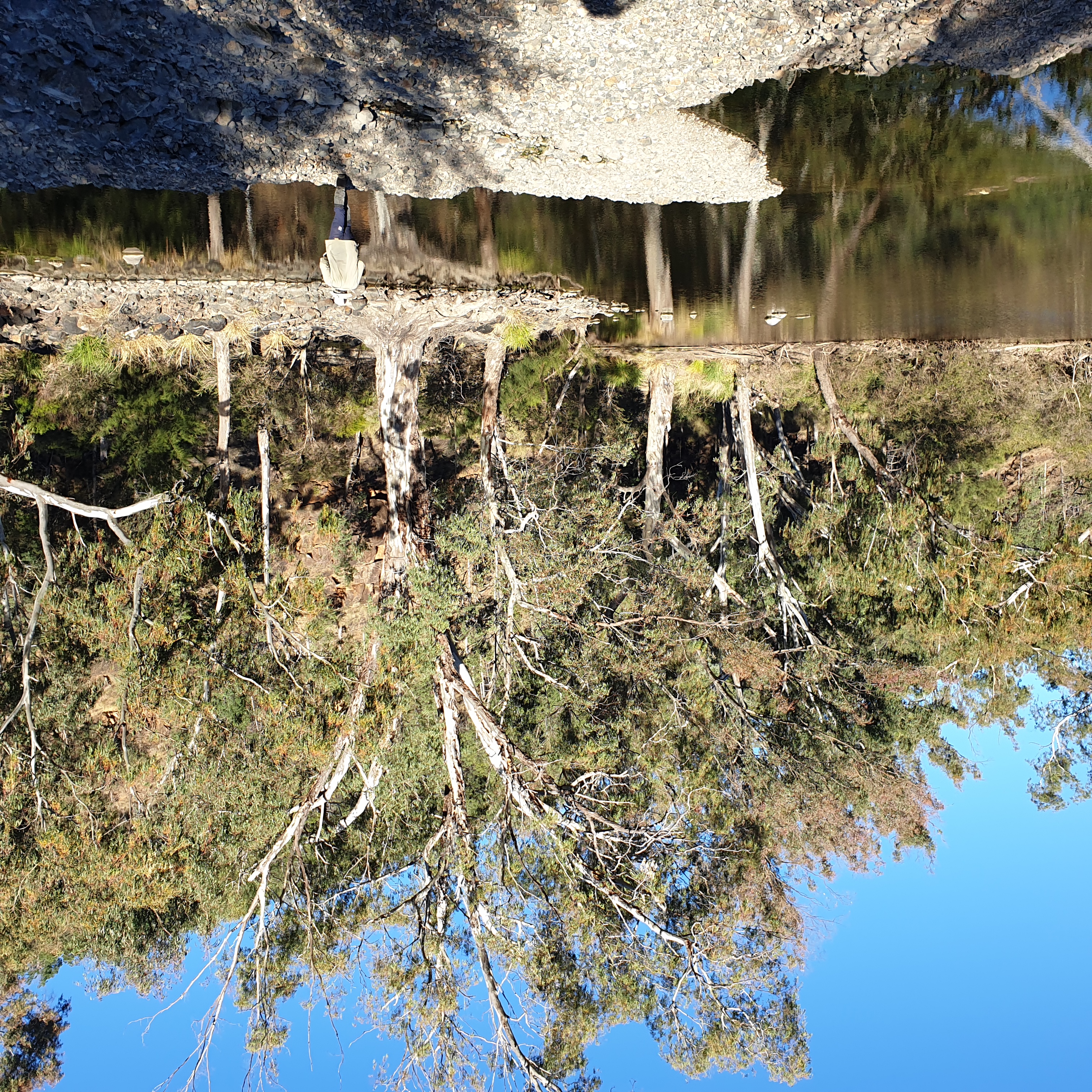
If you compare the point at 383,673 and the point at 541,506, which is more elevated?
the point at 541,506

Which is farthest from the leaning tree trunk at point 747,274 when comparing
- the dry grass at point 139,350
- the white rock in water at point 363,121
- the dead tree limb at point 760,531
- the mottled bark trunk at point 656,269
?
the dry grass at point 139,350

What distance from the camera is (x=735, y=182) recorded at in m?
8.23

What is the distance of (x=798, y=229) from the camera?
8.67 m

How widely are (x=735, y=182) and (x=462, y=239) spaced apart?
3.61 metres

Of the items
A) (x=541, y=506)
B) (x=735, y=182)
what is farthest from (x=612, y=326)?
(x=541, y=506)

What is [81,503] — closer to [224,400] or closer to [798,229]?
[224,400]

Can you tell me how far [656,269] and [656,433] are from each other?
7.55 ft

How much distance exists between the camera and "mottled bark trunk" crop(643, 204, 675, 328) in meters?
8.65

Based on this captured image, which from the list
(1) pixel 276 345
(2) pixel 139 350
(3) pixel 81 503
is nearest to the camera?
(3) pixel 81 503

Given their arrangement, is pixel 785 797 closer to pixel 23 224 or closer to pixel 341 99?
pixel 341 99

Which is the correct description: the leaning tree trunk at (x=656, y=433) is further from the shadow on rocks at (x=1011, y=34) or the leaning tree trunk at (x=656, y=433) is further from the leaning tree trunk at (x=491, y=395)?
the shadow on rocks at (x=1011, y=34)

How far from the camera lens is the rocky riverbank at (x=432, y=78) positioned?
6.14 meters

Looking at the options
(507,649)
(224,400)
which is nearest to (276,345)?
(224,400)

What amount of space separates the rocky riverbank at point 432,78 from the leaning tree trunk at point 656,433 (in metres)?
2.66
